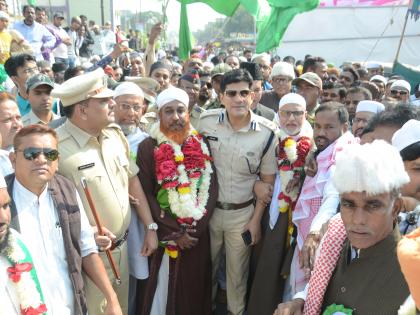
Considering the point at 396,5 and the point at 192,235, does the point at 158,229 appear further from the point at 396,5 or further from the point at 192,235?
the point at 396,5

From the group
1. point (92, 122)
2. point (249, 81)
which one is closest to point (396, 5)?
point (249, 81)

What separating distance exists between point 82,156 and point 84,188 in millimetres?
249

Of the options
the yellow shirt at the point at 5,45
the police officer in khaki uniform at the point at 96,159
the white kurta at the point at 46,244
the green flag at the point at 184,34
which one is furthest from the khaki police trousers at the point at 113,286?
the green flag at the point at 184,34

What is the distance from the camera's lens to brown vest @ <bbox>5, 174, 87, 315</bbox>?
8.38ft

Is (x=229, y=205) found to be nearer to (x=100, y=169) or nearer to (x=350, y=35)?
(x=100, y=169)

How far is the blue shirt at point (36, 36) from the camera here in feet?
29.0

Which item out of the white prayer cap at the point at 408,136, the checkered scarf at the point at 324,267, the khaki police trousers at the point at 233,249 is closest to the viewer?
the checkered scarf at the point at 324,267

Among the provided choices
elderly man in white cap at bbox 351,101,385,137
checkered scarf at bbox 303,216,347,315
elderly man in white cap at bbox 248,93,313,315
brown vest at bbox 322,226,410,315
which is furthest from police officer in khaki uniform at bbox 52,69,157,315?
elderly man in white cap at bbox 351,101,385,137

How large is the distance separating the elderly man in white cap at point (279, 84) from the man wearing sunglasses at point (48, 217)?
375cm

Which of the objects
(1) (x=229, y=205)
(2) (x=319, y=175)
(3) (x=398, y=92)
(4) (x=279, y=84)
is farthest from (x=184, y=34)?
(2) (x=319, y=175)

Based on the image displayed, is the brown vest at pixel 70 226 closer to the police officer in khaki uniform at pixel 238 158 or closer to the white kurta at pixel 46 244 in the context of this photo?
the white kurta at pixel 46 244

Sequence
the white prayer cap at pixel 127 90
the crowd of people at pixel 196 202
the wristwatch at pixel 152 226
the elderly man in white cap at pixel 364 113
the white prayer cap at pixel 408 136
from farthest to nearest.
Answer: the white prayer cap at pixel 127 90
the elderly man in white cap at pixel 364 113
the wristwatch at pixel 152 226
the white prayer cap at pixel 408 136
the crowd of people at pixel 196 202

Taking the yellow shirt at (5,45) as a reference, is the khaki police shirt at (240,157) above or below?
below

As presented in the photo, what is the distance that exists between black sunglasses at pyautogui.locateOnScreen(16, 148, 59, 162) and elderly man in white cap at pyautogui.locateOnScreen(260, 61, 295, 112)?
3.79 m
